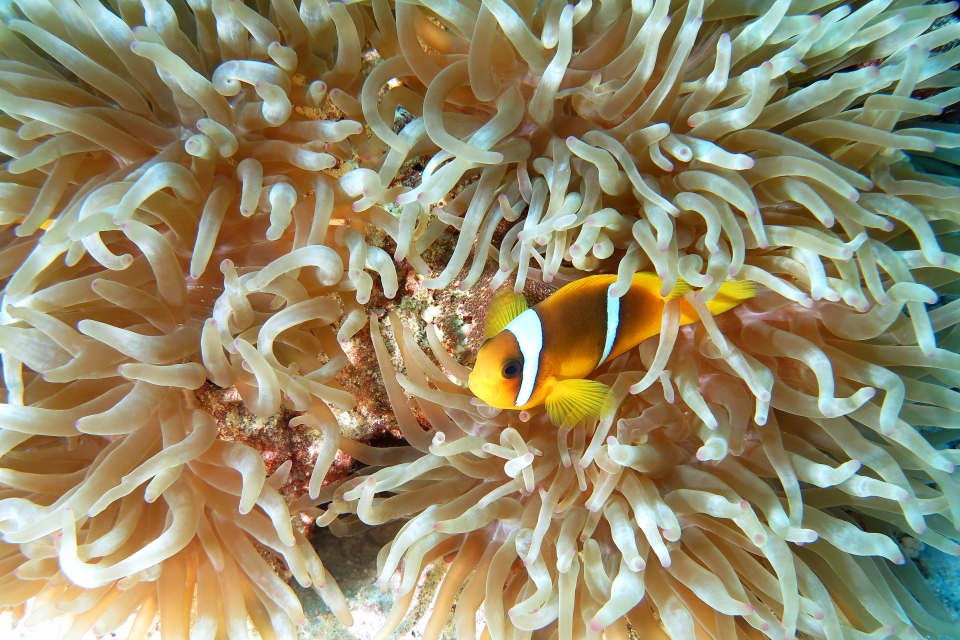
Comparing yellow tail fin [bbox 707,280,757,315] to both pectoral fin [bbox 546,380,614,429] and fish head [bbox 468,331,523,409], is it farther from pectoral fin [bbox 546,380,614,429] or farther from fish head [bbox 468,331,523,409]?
fish head [bbox 468,331,523,409]

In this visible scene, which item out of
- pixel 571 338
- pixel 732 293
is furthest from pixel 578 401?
pixel 732 293

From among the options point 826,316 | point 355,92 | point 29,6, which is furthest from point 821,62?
point 29,6

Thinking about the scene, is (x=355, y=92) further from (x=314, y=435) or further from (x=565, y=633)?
(x=565, y=633)

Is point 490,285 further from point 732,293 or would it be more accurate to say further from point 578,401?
point 732,293

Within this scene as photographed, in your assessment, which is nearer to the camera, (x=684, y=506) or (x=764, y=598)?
(x=684, y=506)

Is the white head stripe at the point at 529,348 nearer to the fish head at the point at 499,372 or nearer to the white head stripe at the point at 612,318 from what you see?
the fish head at the point at 499,372
